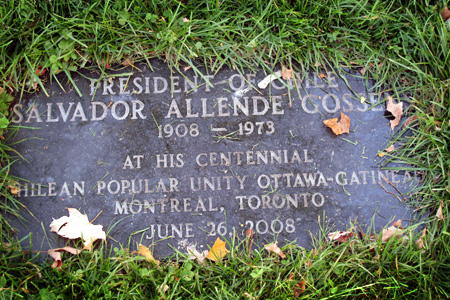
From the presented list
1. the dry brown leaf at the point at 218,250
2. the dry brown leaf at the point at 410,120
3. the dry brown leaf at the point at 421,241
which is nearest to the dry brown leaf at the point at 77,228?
the dry brown leaf at the point at 218,250

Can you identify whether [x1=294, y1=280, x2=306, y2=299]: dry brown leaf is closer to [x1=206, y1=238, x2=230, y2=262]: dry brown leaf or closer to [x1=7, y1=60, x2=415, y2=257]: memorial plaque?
[x1=7, y1=60, x2=415, y2=257]: memorial plaque

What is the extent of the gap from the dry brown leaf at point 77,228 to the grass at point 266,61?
119 millimetres

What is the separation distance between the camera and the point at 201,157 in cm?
229

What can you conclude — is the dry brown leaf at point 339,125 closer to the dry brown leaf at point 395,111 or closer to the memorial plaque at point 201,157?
the memorial plaque at point 201,157

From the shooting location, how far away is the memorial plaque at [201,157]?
7.32ft

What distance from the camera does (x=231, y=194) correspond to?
2256mm

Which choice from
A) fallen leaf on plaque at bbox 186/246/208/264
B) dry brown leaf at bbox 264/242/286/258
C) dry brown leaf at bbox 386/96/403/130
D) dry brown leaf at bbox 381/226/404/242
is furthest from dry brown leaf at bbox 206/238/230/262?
dry brown leaf at bbox 386/96/403/130

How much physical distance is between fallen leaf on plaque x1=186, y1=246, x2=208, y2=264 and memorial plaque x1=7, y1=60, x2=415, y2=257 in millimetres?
39

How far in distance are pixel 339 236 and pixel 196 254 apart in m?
0.91

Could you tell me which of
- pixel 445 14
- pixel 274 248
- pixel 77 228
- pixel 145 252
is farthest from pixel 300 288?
pixel 445 14

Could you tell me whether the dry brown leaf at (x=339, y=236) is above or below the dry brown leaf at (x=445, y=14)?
below

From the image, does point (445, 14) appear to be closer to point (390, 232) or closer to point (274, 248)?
point (390, 232)

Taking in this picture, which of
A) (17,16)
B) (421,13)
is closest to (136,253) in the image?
(17,16)

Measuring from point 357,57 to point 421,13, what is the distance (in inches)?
22.3
